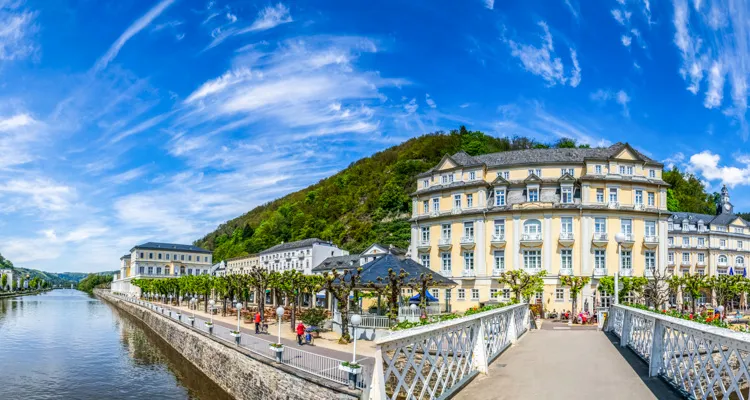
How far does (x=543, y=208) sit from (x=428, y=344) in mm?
40790

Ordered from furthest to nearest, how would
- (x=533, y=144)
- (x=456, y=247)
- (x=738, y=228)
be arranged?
1. (x=533, y=144)
2. (x=738, y=228)
3. (x=456, y=247)

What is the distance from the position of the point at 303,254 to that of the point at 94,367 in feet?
153

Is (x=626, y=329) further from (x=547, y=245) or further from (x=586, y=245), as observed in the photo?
(x=586, y=245)

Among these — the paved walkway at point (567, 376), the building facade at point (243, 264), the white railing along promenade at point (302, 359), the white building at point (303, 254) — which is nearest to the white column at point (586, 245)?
the paved walkway at point (567, 376)

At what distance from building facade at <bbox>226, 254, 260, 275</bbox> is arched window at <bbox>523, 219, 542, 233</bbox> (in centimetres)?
5740

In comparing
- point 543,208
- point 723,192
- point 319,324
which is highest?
point 723,192

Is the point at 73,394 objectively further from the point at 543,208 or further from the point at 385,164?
the point at 385,164

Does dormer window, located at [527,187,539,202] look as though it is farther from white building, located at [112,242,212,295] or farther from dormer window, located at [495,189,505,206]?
white building, located at [112,242,212,295]

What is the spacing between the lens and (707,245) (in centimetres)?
7925

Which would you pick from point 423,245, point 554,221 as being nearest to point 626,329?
point 554,221

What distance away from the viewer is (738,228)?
82188mm

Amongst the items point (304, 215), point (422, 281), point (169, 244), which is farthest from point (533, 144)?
point (422, 281)

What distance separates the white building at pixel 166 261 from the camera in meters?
118

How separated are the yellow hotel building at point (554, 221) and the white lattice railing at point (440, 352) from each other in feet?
101
